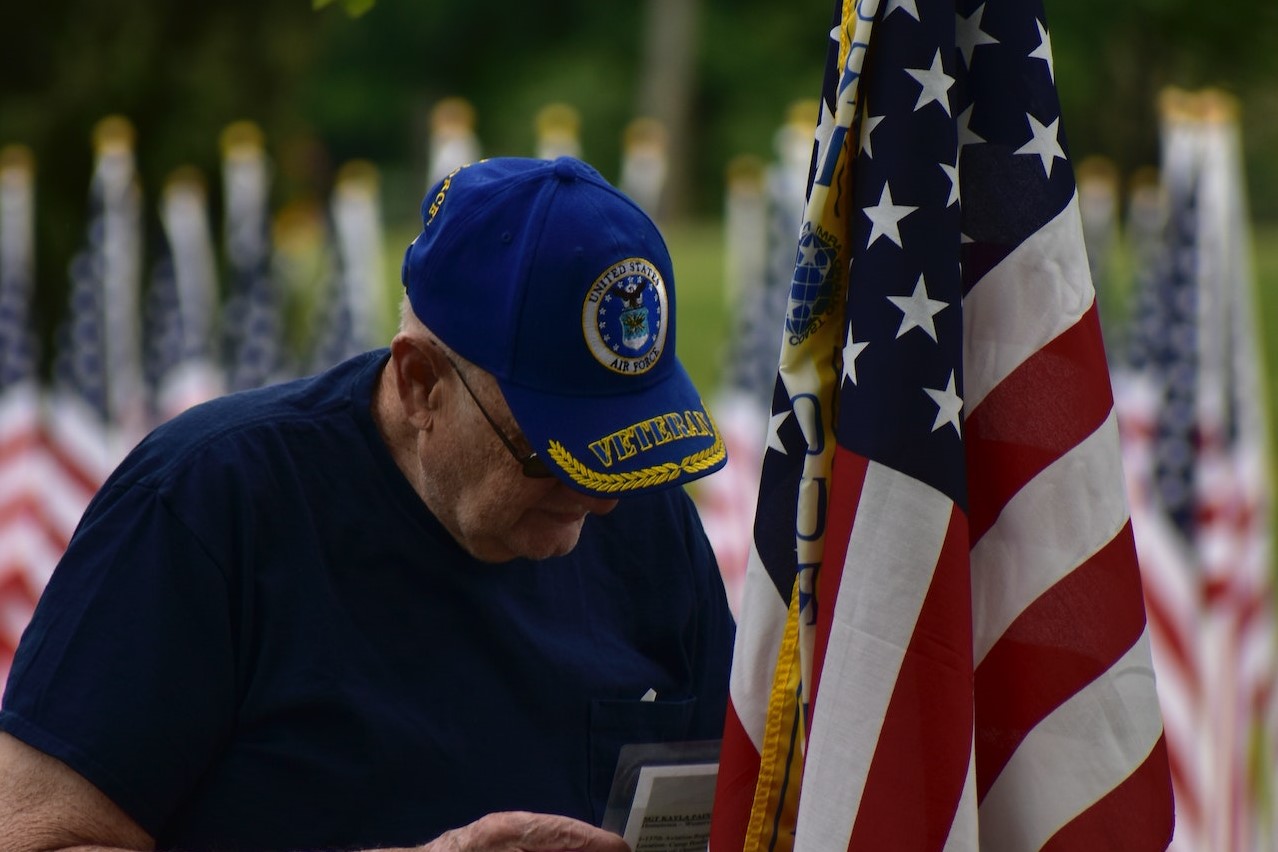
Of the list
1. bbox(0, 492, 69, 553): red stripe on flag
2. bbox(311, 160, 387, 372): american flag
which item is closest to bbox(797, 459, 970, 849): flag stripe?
bbox(311, 160, 387, 372): american flag

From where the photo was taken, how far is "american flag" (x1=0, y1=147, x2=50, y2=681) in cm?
925

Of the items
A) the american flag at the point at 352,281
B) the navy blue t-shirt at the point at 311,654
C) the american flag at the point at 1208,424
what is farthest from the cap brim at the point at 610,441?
the american flag at the point at 352,281

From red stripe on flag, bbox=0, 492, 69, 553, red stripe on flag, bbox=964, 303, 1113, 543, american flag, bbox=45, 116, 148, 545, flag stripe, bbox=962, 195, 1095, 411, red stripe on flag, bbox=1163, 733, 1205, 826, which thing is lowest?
red stripe on flag, bbox=1163, 733, 1205, 826

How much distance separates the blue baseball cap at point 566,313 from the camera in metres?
2.17

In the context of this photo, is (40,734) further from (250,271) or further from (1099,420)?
(250,271)

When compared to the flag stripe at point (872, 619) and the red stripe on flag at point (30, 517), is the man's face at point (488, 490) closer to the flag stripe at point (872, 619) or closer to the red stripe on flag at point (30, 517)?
the flag stripe at point (872, 619)

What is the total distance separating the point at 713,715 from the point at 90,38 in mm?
9755

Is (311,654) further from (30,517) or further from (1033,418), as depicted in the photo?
(30,517)

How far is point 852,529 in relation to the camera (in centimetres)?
195

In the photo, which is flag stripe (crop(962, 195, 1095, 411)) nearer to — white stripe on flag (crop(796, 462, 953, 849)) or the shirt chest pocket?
white stripe on flag (crop(796, 462, 953, 849))

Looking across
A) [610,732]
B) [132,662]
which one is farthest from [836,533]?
[132,662]

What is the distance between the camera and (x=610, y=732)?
2406 millimetres

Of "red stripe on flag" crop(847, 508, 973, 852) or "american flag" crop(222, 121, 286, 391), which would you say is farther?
"american flag" crop(222, 121, 286, 391)

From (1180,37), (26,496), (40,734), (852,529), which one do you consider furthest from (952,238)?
(1180,37)
